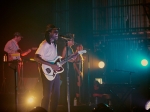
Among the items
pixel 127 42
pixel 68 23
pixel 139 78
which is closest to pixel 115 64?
pixel 127 42

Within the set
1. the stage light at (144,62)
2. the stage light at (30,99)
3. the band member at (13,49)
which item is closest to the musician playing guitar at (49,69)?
the stage light at (30,99)

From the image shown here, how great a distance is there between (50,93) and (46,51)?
3.40 ft

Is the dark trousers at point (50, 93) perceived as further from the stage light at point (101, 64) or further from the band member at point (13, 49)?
the band member at point (13, 49)

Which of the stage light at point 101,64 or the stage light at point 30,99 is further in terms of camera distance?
the stage light at point 101,64

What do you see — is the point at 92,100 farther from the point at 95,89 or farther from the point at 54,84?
the point at 54,84

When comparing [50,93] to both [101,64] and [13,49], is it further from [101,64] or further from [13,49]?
[13,49]

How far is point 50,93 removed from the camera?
709 centimetres

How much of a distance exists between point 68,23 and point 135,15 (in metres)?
3.19

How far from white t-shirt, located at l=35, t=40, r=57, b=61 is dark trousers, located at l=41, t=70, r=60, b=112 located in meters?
0.45

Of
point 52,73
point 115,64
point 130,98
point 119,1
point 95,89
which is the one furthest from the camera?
point 119,1

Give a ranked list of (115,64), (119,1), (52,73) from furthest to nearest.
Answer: (119,1) → (115,64) → (52,73)

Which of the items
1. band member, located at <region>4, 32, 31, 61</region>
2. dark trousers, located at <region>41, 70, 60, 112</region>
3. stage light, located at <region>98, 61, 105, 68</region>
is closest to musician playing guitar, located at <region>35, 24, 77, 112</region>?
dark trousers, located at <region>41, 70, 60, 112</region>

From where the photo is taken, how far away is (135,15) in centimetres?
1370

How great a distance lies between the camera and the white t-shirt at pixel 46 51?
715cm
